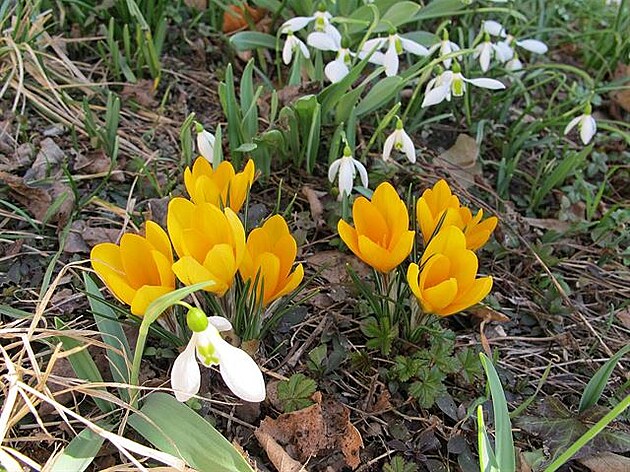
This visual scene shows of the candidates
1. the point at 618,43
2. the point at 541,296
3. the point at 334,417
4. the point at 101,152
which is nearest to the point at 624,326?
the point at 541,296

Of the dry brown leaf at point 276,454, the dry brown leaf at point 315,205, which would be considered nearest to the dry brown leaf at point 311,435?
the dry brown leaf at point 276,454

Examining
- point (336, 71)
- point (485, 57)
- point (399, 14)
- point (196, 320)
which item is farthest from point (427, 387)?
point (399, 14)

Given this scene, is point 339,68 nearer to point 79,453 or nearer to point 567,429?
point 567,429

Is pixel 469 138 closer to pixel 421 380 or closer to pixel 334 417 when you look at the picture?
pixel 421 380

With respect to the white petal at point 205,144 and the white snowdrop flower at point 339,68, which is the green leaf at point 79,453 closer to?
the white petal at point 205,144

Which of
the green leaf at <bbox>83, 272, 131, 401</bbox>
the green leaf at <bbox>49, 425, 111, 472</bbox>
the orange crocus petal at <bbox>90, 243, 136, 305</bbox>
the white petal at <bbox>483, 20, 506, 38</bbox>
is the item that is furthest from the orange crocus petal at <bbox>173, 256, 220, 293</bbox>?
the white petal at <bbox>483, 20, 506, 38</bbox>
